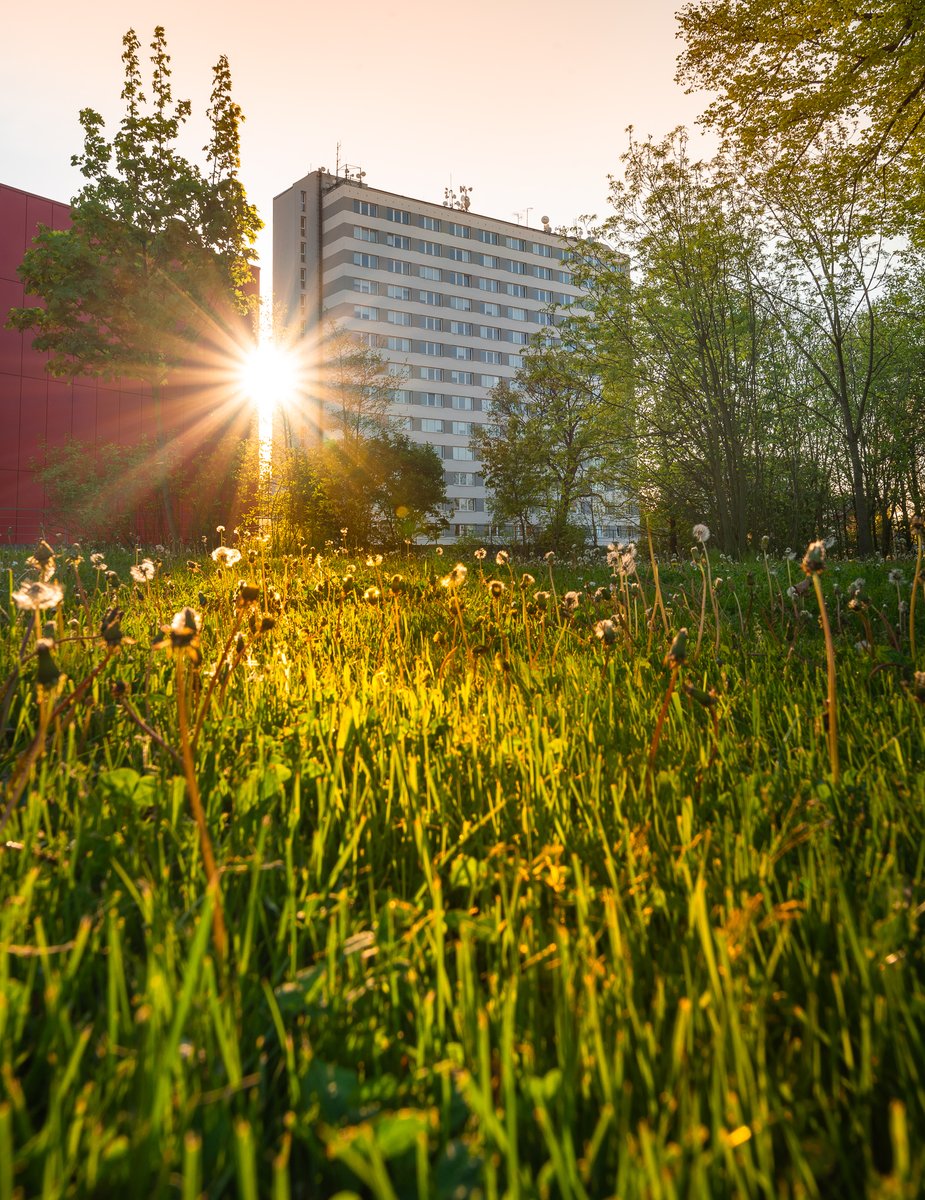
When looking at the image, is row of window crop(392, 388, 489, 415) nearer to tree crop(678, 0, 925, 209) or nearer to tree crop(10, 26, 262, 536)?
tree crop(10, 26, 262, 536)

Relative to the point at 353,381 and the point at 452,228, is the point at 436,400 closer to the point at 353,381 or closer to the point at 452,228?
the point at 452,228

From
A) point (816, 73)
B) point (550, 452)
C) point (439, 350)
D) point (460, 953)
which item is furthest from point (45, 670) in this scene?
point (439, 350)

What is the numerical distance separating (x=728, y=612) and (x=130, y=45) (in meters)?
28.1

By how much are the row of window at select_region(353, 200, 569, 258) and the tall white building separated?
12cm

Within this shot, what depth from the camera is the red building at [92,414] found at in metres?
27.8

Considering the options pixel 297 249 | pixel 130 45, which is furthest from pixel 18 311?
pixel 297 249

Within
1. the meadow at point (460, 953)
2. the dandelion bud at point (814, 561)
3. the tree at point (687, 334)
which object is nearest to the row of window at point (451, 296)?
the tree at point (687, 334)

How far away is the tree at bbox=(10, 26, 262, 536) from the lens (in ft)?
77.7

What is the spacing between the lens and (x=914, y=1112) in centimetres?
92

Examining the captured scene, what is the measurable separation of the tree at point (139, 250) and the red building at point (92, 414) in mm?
2346

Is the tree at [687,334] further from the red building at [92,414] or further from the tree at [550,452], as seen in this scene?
the red building at [92,414]

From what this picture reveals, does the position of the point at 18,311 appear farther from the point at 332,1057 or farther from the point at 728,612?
the point at 332,1057

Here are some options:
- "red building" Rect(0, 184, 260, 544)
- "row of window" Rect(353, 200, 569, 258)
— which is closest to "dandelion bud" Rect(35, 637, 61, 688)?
"red building" Rect(0, 184, 260, 544)

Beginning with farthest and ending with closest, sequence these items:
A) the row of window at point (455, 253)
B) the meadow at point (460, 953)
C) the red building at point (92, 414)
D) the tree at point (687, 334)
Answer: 1. the row of window at point (455, 253)
2. the red building at point (92, 414)
3. the tree at point (687, 334)
4. the meadow at point (460, 953)
